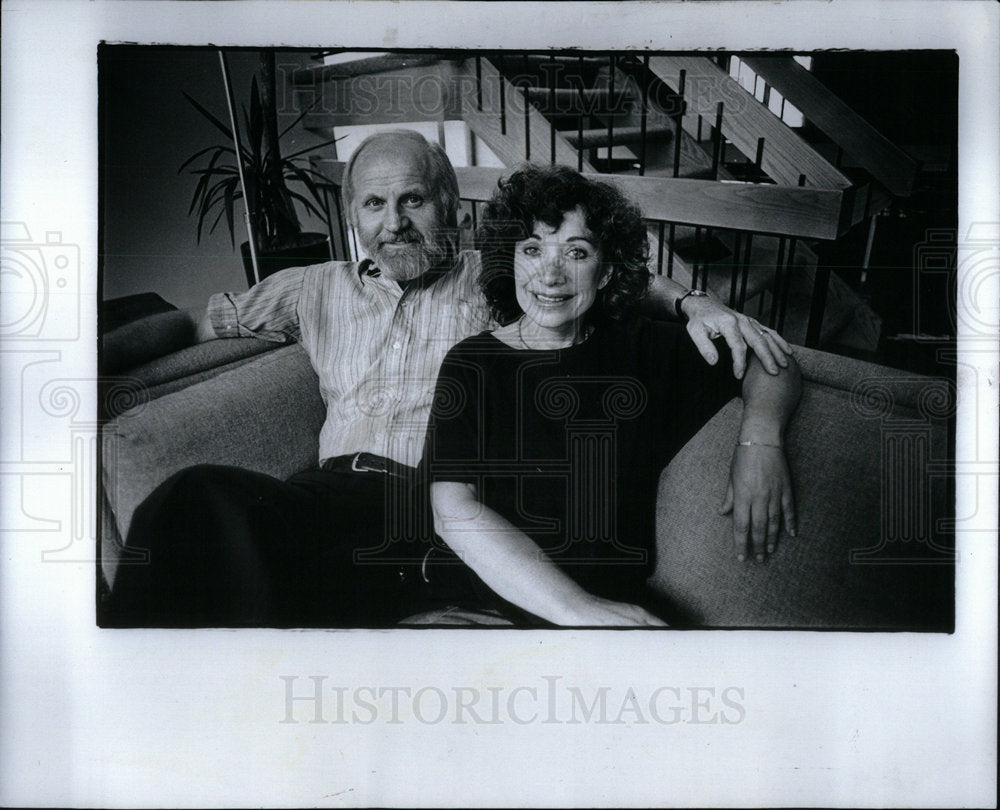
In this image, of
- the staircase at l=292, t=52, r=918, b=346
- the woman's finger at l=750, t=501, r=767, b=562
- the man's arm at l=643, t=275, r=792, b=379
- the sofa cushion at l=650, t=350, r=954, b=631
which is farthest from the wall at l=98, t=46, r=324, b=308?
the woman's finger at l=750, t=501, r=767, b=562

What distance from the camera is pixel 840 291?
2453mm

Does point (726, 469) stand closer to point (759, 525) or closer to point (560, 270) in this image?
point (759, 525)

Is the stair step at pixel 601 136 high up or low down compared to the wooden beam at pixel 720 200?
up

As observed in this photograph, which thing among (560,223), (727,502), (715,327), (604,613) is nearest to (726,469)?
(727,502)

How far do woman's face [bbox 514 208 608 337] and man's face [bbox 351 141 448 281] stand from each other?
0.21m

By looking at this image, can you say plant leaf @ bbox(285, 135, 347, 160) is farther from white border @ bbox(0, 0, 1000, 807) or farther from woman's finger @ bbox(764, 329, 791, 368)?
woman's finger @ bbox(764, 329, 791, 368)

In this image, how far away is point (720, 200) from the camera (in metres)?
2.46

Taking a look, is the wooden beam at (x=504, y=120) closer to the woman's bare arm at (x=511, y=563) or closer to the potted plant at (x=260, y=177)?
the potted plant at (x=260, y=177)

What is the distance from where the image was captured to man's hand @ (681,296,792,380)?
2.42 meters

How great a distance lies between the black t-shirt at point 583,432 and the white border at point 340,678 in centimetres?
32

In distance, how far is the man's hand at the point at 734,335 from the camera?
2.42 meters

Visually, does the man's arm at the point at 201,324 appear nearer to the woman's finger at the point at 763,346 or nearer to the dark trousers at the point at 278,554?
the dark trousers at the point at 278,554

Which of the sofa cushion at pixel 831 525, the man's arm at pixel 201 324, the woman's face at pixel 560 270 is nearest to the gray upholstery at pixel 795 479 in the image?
the sofa cushion at pixel 831 525

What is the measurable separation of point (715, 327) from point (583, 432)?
0.40 m
